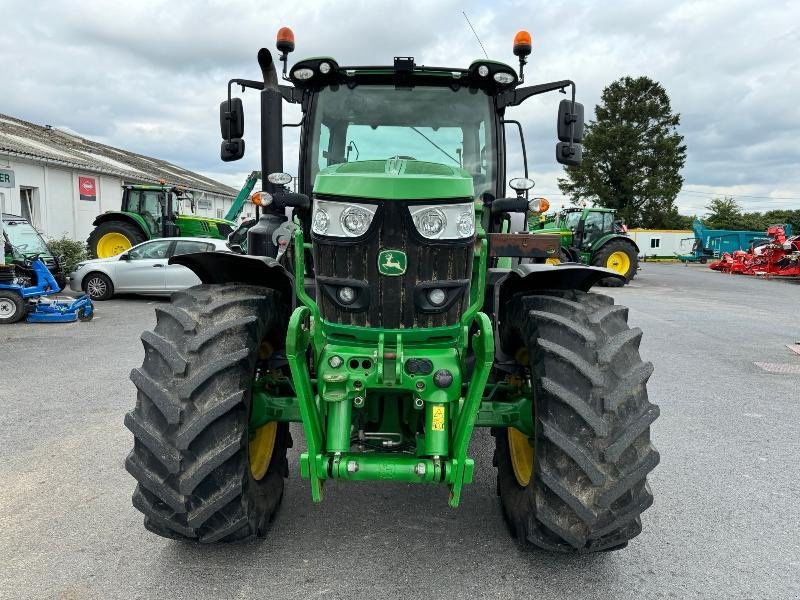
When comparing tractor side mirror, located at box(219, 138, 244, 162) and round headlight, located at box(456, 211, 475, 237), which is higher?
tractor side mirror, located at box(219, 138, 244, 162)

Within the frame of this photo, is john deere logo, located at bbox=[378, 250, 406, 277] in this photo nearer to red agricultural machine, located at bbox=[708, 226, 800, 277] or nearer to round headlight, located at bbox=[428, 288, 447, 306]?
round headlight, located at bbox=[428, 288, 447, 306]

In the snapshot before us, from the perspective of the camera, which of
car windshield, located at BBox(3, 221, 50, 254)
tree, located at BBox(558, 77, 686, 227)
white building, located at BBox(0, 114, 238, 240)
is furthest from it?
tree, located at BBox(558, 77, 686, 227)

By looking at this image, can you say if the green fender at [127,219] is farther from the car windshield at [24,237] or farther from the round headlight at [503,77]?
the round headlight at [503,77]

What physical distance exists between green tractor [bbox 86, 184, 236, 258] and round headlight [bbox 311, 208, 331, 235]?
16.1m

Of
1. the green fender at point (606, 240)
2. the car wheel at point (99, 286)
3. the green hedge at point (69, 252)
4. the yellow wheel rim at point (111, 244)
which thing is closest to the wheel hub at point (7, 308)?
the car wheel at point (99, 286)

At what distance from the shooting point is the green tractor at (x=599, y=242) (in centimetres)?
2003

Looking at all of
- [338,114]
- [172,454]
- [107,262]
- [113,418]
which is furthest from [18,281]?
[172,454]

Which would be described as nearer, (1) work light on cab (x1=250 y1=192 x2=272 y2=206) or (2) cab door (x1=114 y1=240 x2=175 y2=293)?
(1) work light on cab (x1=250 y1=192 x2=272 y2=206)

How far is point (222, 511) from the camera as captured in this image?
2.73m

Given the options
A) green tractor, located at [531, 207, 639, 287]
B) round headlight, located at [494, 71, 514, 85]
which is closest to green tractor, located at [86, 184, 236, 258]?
green tractor, located at [531, 207, 639, 287]

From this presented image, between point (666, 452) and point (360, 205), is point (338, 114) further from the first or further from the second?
point (666, 452)

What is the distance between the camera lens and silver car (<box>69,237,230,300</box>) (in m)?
13.6

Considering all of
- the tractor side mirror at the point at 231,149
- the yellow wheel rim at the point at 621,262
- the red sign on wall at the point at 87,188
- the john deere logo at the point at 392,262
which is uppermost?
the red sign on wall at the point at 87,188

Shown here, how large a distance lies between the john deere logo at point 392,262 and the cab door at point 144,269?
1195 cm
